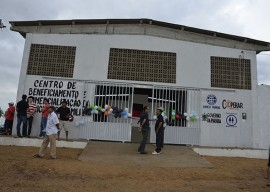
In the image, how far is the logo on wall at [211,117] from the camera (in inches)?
477

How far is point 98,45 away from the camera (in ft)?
40.4

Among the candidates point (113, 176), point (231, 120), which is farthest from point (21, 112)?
point (231, 120)

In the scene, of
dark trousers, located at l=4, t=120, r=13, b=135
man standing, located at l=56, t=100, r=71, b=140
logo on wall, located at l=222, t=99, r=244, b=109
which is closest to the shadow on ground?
man standing, located at l=56, t=100, r=71, b=140

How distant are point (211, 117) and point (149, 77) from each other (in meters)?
3.15

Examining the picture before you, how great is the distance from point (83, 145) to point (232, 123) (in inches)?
248

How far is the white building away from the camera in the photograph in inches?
467

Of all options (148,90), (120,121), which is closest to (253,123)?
(148,90)

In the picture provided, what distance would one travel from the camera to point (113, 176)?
22.1 feet

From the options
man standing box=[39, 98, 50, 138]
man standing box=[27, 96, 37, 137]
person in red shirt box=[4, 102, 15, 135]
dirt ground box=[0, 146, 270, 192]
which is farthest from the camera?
person in red shirt box=[4, 102, 15, 135]

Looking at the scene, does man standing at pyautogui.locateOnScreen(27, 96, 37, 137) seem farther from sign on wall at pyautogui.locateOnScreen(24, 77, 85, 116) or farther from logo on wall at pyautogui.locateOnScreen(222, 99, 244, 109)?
logo on wall at pyautogui.locateOnScreen(222, 99, 244, 109)

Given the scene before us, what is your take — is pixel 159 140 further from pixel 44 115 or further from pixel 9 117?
pixel 9 117

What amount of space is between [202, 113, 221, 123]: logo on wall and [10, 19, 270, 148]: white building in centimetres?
4

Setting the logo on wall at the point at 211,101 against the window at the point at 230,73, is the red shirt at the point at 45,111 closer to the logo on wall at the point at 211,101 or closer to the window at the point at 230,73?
the logo on wall at the point at 211,101

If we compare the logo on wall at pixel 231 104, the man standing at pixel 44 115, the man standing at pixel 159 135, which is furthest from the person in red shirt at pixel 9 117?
the logo on wall at pixel 231 104
